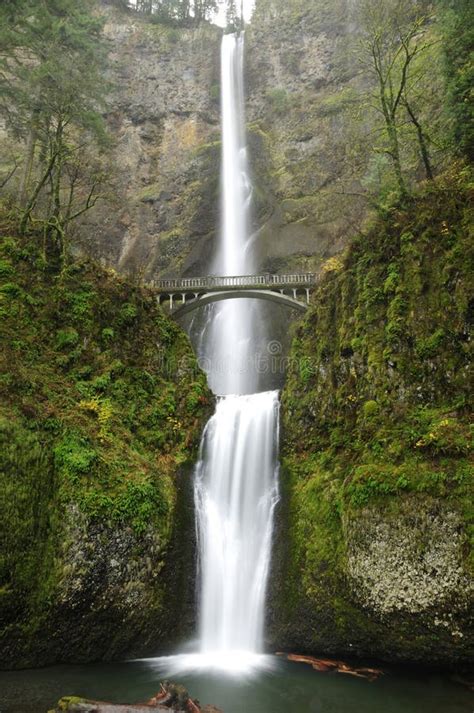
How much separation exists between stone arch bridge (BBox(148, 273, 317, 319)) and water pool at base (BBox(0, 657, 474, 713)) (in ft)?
57.1

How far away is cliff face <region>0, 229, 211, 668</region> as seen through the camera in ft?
32.3

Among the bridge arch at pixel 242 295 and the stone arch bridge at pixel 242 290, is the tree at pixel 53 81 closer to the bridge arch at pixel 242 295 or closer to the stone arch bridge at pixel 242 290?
the stone arch bridge at pixel 242 290

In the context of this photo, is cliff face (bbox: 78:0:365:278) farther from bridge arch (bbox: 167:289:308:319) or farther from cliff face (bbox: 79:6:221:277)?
bridge arch (bbox: 167:289:308:319)

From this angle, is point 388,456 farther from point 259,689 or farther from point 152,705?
point 152,705

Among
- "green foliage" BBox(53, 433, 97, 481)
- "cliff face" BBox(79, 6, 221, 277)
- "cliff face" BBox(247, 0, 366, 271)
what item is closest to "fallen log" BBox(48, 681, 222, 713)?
"green foliage" BBox(53, 433, 97, 481)

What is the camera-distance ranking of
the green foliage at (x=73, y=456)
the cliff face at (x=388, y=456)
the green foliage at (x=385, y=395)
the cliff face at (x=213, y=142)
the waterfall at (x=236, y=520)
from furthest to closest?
the cliff face at (x=213, y=142) < the waterfall at (x=236, y=520) < the green foliage at (x=73, y=456) < the green foliage at (x=385, y=395) < the cliff face at (x=388, y=456)

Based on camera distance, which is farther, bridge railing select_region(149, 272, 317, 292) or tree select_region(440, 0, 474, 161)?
bridge railing select_region(149, 272, 317, 292)

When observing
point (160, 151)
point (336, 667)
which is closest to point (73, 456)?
point (336, 667)

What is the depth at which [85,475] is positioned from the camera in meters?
11.0

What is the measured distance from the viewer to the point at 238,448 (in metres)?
14.7

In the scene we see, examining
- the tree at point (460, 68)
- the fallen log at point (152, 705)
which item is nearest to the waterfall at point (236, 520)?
the fallen log at point (152, 705)

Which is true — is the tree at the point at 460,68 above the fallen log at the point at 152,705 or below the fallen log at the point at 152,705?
above

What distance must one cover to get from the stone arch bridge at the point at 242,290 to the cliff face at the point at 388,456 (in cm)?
938

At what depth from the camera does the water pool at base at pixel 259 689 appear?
8.41 m
